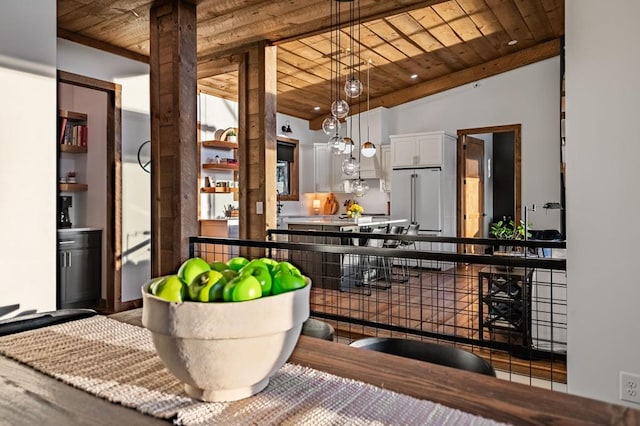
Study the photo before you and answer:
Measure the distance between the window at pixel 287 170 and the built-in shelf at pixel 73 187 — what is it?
3.83 meters

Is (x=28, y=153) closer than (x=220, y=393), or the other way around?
(x=220, y=393)

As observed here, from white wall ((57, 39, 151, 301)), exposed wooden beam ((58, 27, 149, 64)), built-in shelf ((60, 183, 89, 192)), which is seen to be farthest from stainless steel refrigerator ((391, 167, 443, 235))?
built-in shelf ((60, 183, 89, 192))

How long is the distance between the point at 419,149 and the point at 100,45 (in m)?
5.12

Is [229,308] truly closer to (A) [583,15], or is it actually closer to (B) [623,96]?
(B) [623,96]

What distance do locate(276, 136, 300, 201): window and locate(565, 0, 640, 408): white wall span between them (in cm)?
644

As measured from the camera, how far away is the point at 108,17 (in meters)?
3.82

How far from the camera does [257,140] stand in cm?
438

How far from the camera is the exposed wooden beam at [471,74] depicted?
263 inches

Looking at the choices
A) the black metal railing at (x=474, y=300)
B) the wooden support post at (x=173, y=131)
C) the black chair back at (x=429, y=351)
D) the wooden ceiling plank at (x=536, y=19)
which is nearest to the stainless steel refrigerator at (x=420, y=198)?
the black metal railing at (x=474, y=300)

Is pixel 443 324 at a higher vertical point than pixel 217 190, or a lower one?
lower

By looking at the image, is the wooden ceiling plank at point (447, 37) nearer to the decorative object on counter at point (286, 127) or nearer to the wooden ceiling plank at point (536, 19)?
the wooden ceiling plank at point (536, 19)

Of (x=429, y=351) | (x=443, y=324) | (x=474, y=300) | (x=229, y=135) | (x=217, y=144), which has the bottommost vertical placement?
(x=474, y=300)

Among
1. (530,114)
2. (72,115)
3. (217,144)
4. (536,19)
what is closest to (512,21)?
(536,19)

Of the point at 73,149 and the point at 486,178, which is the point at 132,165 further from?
the point at 486,178
